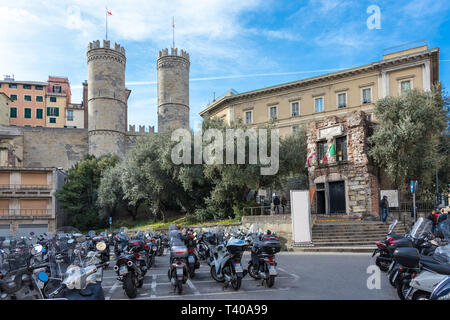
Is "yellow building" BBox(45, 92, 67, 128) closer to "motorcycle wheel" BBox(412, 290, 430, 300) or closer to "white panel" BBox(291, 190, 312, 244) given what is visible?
"white panel" BBox(291, 190, 312, 244)

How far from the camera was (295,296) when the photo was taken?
24.9 feet

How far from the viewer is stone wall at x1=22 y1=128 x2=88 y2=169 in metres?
53.2

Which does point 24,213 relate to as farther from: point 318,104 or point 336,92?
point 336,92

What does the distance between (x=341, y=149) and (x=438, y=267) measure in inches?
723

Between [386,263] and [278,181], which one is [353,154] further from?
[386,263]

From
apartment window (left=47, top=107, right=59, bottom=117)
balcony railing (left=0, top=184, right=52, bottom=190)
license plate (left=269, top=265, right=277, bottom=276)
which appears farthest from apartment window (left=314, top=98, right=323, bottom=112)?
apartment window (left=47, top=107, right=59, bottom=117)

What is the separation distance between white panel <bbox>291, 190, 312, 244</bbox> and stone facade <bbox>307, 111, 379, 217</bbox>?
6179 mm

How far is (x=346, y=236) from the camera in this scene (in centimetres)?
1783

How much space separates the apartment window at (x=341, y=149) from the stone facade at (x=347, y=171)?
73 mm

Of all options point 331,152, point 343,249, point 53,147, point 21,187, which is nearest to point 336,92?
point 331,152

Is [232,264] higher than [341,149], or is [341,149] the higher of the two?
[341,149]

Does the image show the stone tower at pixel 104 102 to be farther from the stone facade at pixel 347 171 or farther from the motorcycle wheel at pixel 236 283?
the motorcycle wheel at pixel 236 283
